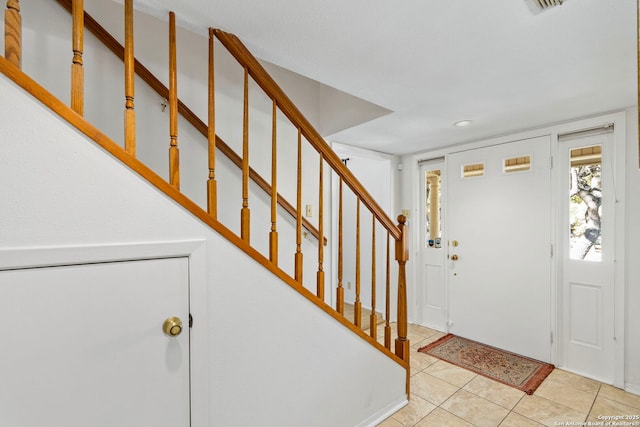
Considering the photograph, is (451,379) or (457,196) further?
(457,196)

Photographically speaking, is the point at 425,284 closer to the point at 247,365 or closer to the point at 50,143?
the point at 247,365

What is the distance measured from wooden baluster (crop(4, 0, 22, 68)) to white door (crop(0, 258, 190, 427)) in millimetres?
631

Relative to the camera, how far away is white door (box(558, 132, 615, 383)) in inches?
88.1

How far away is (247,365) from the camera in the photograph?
4.21 ft

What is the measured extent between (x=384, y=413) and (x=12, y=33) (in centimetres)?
248

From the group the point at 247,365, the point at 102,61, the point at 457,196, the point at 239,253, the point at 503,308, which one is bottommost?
the point at 503,308

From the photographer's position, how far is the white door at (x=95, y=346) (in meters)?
0.85

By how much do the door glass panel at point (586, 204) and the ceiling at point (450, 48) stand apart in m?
0.38

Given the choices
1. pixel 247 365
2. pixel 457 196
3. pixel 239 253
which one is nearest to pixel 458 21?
pixel 239 253

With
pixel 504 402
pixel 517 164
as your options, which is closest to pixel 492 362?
pixel 504 402

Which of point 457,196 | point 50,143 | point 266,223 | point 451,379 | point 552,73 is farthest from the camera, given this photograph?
point 457,196

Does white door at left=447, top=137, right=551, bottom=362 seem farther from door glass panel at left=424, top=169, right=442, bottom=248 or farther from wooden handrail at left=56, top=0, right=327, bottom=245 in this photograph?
wooden handrail at left=56, top=0, right=327, bottom=245

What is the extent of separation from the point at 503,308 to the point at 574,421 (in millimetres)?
1046

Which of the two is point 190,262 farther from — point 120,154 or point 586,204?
point 586,204
